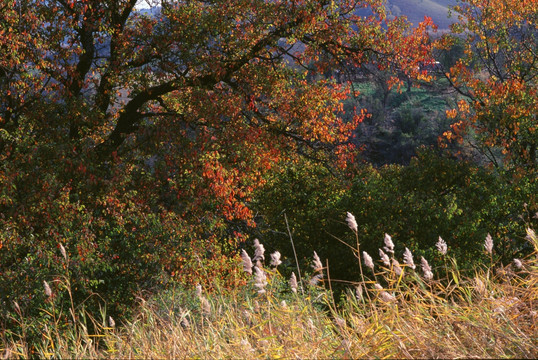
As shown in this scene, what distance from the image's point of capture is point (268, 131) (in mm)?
13328

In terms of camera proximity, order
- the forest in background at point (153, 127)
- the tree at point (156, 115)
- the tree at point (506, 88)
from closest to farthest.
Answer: the forest in background at point (153, 127)
the tree at point (156, 115)
the tree at point (506, 88)

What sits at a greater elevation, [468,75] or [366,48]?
[468,75]

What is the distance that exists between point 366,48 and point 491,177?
7.39 metres

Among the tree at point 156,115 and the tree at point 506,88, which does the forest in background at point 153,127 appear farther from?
the tree at point 506,88

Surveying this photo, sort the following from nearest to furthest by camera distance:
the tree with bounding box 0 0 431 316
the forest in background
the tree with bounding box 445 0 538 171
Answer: the forest in background, the tree with bounding box 0 0 431 316, the tree with bounding box 445 0 538 171

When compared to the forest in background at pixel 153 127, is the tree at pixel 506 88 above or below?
above

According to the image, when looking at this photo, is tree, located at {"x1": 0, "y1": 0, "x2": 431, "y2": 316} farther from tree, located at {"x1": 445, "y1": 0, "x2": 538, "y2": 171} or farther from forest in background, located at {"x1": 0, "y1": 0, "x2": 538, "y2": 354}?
tree, located at {"x1": 445, "y1": 0, "x2": 538, "y2": 171}

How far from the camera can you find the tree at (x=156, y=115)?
10.4 m

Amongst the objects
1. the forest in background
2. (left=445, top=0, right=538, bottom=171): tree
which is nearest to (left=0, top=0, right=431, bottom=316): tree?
the forest in background

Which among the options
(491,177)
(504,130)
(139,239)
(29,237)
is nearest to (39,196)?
(29,237)

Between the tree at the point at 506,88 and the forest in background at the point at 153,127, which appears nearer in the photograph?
the forest in background at the point at 153,127

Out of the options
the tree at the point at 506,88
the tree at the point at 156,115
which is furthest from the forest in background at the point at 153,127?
the tree at the point at 506,88

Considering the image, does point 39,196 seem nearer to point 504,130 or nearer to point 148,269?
point 148,269

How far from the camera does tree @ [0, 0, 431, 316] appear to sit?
10430mm
